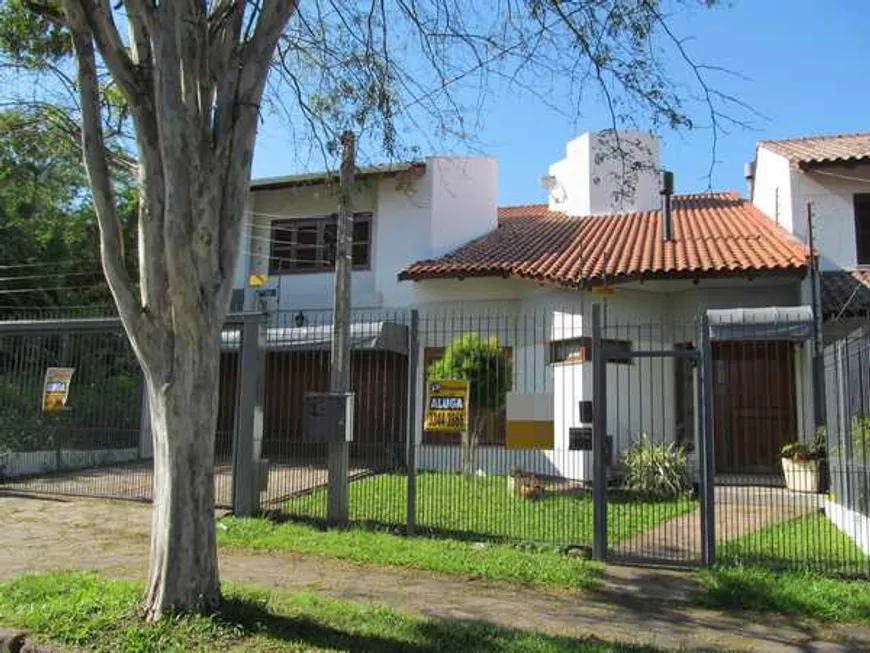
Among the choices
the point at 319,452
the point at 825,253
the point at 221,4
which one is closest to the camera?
the point at 221,4

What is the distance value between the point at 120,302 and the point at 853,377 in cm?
741

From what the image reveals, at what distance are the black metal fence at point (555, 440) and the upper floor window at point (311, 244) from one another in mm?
2410

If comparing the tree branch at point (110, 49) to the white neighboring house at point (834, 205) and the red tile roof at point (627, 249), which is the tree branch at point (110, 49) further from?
the white neighboring house at point (834, 205)

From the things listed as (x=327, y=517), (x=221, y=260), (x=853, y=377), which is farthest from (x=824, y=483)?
(x=221, y=260)

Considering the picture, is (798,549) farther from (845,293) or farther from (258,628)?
(845,293)

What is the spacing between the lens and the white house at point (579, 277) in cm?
1295

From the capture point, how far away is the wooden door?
1323cm

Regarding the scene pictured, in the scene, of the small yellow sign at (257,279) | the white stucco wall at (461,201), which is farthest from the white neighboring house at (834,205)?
the small yellow sign at (257,279)

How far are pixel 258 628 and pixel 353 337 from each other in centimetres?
928

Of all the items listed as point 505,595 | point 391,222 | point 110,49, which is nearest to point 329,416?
point 505,595

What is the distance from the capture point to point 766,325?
12.0 metres

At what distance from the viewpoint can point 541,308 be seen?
14508 millimetres

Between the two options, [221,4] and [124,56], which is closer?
[124,56]

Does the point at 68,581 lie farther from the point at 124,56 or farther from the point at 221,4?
the point at 221,4
